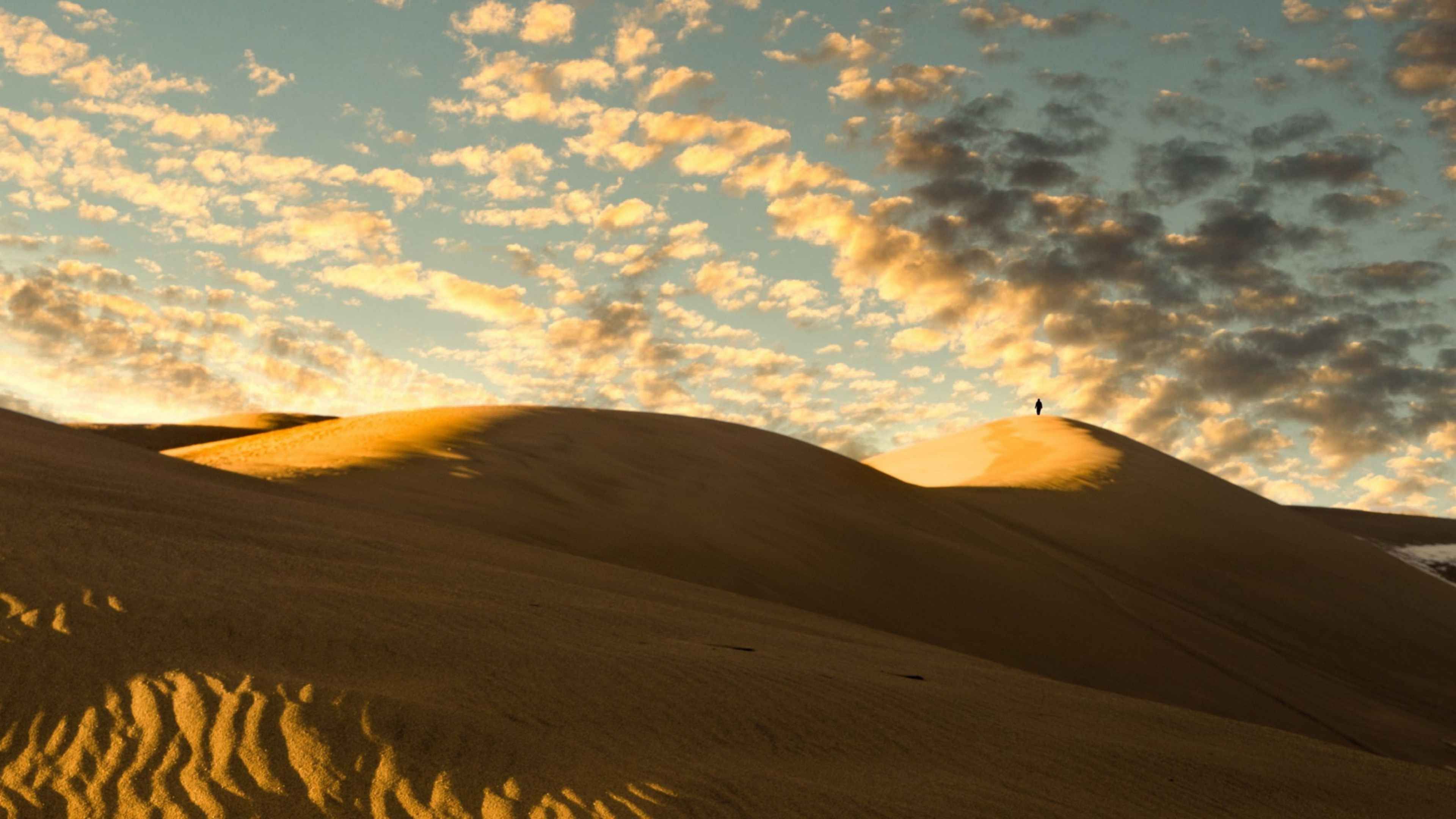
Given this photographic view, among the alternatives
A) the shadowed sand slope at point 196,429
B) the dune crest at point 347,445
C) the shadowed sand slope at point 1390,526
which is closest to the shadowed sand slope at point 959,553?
the dune crest at point 347,445

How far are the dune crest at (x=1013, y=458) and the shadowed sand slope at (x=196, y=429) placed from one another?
20771mm

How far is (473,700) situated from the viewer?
534cm

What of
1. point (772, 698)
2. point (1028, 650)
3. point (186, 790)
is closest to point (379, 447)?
point (1028, 650)

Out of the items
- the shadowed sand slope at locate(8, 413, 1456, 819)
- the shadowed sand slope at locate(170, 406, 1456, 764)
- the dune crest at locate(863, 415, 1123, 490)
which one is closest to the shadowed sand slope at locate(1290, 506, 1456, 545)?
the dune crest at locate(863, 415, 1123, 490)

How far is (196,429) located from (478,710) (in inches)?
1755

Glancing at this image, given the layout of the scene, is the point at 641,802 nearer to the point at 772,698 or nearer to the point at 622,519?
the point at 772,698

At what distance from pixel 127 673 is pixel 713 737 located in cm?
263

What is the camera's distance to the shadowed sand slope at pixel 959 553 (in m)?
15.3

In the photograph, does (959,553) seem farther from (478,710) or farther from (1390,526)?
(1390,526)

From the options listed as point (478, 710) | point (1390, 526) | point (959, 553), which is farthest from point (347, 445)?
point (1390, 526)

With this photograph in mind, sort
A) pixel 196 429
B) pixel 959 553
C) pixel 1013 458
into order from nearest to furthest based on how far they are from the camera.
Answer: pixel 959 553 < pixel 1013 458 < pixel 196 429

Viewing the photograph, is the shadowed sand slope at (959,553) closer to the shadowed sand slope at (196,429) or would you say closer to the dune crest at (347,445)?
the dune crest at (347,445)

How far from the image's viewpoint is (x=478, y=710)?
5.20m

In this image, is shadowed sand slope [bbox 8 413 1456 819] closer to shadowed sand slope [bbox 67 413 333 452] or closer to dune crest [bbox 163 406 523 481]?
dune crest [bbox 163 406 523 481]
